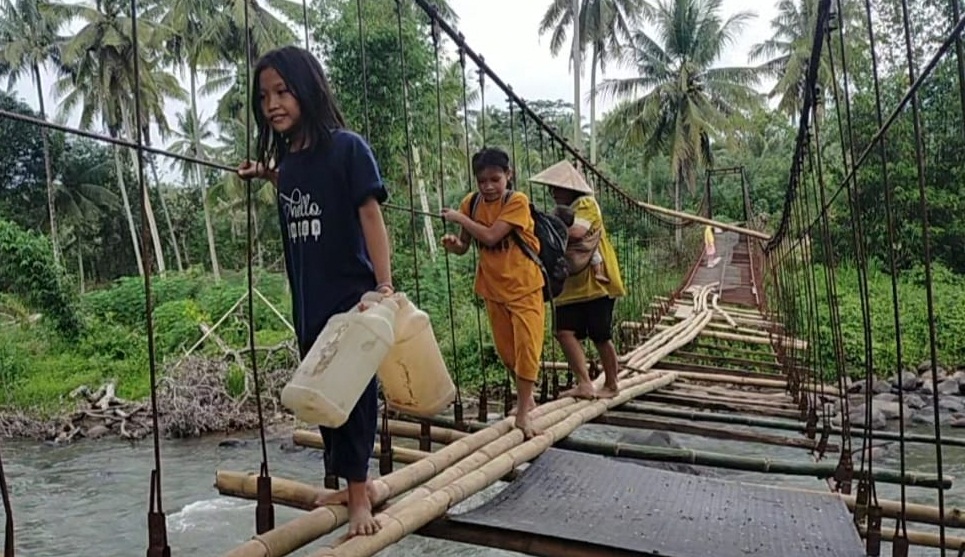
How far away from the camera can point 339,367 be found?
4.09ft

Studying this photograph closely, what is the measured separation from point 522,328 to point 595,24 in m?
13.9

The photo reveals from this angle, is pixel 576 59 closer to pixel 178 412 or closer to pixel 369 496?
pixel 178 412

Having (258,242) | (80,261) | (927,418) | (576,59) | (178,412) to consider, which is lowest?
(927,418)

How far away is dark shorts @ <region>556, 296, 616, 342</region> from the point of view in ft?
9.55

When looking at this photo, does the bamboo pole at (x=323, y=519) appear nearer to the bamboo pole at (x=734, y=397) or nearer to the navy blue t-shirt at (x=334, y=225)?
the navy blue t-shirt at (x=334, y=225)

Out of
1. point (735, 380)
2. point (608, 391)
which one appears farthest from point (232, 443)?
point (608, 391)

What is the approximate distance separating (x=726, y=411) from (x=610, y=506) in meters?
1.85

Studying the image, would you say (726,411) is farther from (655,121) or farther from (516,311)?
(655,121)

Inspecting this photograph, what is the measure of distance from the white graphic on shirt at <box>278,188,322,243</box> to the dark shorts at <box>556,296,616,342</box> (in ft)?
5.26

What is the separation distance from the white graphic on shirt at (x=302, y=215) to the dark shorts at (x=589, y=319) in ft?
5.26

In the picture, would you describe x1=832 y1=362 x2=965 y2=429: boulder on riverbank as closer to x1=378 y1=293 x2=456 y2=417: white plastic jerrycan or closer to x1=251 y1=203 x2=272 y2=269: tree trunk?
x1=378 y1=293 x2=456 y2=417: white plastic jerrycan

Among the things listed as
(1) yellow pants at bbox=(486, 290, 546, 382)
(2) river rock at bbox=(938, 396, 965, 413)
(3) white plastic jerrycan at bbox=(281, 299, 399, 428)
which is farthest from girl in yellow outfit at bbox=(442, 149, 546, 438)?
(2) river rock at bbox=(938, 396, 965, 413)

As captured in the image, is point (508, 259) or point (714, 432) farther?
point (714, 432)

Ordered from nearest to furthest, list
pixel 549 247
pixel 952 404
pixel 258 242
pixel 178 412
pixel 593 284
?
pixel 549 247, pixel 593 284, pixel 178 412, pixel 952 404, pixel 258 242
